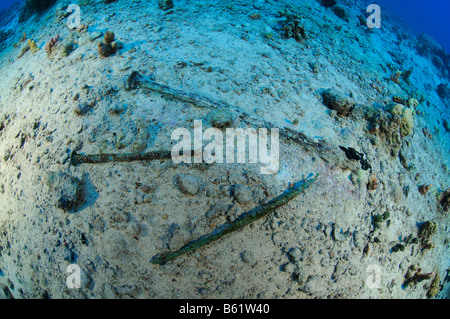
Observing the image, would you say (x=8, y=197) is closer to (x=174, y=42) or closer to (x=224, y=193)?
(x=224, y=193)

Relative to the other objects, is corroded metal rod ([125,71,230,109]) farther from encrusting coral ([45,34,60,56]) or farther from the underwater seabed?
encrusting coral ([45,34,60,56])

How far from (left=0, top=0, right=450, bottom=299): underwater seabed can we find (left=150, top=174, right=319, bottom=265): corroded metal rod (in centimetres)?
1

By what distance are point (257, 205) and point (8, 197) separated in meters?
3.37

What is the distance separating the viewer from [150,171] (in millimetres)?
2334

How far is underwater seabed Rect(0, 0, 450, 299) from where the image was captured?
220cm

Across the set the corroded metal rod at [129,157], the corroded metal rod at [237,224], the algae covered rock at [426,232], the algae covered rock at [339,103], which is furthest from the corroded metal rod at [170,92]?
the algae covered rock at [426,232]

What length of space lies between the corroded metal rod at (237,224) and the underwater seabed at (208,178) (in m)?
0.01

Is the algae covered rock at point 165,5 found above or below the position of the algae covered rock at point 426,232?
above

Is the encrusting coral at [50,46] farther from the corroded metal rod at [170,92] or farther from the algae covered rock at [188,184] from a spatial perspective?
the algae covered rock at [188,184]

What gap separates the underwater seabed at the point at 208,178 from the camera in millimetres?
2195

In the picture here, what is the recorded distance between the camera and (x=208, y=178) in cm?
232

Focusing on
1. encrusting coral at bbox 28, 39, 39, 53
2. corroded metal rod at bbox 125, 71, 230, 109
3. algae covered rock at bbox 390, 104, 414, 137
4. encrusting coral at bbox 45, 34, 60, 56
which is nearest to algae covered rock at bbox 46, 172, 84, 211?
corroded metal rod at bbox 125, 71, 230, 109

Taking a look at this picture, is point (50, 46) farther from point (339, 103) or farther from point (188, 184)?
point (339, 103)

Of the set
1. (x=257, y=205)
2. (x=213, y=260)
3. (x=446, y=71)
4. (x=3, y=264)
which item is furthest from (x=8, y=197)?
(x=446, y=71)
